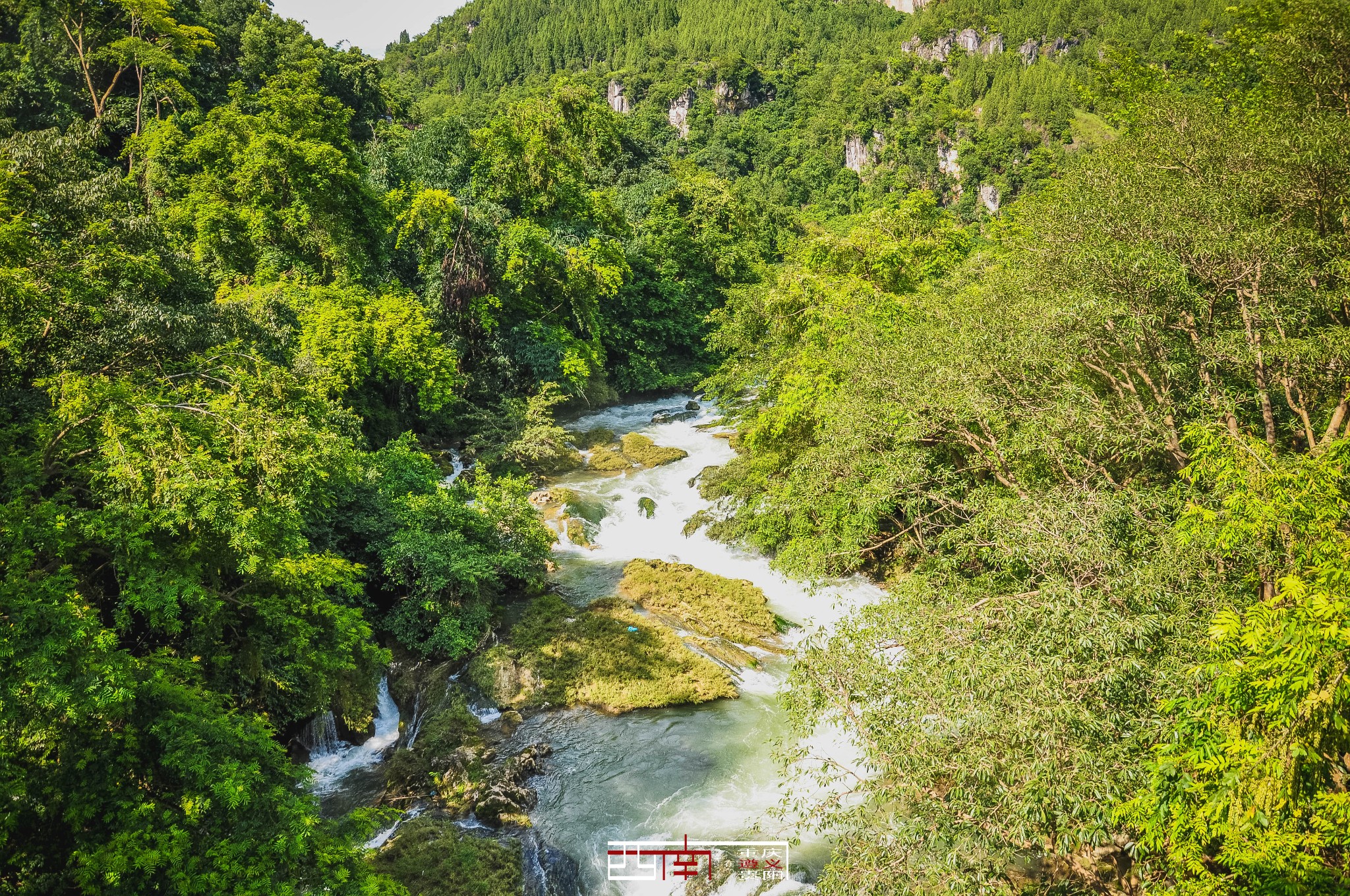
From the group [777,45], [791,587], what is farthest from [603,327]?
[777,45]

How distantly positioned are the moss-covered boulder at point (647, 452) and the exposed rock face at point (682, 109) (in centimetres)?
8159

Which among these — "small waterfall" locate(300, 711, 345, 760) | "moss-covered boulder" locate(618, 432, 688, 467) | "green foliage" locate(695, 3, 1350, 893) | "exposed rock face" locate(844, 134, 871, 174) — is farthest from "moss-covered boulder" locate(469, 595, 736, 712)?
"exposed rock face" locate(844, 134, 871, 174)

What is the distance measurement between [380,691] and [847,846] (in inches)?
368

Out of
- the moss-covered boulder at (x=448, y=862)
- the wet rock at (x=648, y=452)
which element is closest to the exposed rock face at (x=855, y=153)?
the wet rock at (x=648, y=452)

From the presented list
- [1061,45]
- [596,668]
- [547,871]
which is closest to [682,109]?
[1061,45]

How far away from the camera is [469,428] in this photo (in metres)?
23.8

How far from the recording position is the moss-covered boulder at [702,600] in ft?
47.8

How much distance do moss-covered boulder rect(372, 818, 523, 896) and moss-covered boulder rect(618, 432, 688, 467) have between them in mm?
14239

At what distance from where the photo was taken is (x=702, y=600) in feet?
50.6

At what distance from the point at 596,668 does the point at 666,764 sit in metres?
2.53

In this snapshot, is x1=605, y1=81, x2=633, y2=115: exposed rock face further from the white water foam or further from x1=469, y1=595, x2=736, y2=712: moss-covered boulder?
x1=469, y1=595, x2=736, y2=712: moss-covered boulder

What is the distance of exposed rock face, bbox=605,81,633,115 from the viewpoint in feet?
331

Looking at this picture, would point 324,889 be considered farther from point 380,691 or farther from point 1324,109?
point 1324,109

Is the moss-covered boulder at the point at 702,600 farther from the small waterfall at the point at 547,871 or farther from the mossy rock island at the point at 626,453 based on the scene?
the mossy rock island at the point at 626,453
